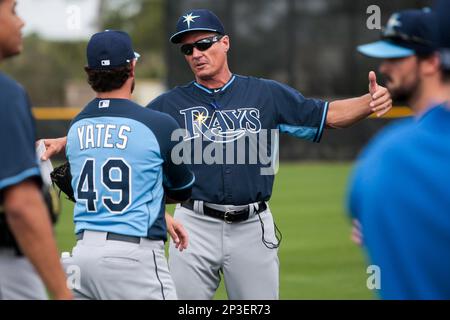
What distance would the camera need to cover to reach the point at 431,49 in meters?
2.30

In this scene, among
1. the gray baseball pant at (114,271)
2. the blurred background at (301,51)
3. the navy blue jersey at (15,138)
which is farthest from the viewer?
the blurred background at (301,51)

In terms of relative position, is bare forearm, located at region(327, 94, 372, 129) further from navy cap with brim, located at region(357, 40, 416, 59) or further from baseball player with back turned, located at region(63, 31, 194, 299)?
navy cap with brim, located at region(357, 40, 416, 59)

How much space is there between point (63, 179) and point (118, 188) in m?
0.58

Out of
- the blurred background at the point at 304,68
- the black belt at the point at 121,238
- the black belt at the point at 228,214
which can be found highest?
the black belt at the point at 121,238

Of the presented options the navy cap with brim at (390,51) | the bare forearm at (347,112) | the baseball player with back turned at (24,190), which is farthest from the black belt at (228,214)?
the navy cap with brim at (390,51)

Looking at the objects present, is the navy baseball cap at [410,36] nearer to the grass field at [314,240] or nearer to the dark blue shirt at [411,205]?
the dark blue shirt at [411,205]

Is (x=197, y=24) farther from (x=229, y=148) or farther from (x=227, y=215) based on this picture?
(x=227, y=215)

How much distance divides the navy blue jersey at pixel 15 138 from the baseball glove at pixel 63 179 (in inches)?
54.1

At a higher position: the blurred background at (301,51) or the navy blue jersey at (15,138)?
the navy blue jersey at (15,138)

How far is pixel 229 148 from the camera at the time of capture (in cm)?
505

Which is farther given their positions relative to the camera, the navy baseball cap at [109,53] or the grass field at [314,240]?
the grass field at [314,240]

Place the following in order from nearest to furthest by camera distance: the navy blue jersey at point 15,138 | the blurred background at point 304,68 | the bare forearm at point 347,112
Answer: the navy blue jersey at point 15,138 < the bare forearm at point 347,112 < the blurred background at point 304,68

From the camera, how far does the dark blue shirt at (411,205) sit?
2133 millimetres

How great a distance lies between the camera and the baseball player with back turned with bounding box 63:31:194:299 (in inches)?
151
